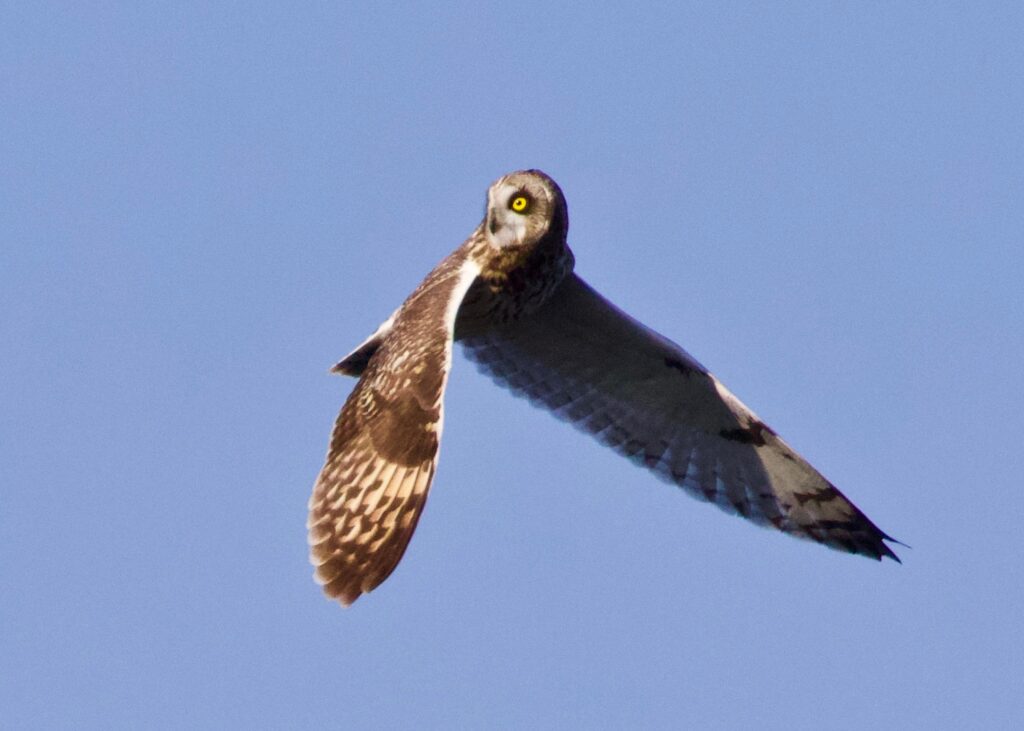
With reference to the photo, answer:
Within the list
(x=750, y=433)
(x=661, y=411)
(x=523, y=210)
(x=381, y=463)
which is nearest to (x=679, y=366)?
(x=661, y=411)

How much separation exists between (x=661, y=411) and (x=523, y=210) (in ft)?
5.95

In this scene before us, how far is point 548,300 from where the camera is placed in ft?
34.7

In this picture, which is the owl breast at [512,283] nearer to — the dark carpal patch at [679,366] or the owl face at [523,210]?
the owl face at [523,210]

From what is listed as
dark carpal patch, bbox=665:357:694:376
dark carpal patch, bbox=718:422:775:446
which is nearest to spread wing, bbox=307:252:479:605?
dark carpal patch, bbox=665:357:694:376

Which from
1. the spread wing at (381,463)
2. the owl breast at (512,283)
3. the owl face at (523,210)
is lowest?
the spread wing at (381,463)

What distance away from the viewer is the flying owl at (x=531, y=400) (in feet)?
27.0

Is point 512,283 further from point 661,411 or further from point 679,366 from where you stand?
point 661,411

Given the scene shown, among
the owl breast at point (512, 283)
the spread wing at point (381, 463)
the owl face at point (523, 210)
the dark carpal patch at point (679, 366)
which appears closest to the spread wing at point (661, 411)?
the dark carpal patch at point (679, 366)

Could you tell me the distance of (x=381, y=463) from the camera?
8352 mm

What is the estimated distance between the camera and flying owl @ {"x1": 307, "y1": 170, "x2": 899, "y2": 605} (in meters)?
8.23

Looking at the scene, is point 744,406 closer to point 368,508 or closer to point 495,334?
point 495,334

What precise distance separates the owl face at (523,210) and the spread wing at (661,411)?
0.84 metres

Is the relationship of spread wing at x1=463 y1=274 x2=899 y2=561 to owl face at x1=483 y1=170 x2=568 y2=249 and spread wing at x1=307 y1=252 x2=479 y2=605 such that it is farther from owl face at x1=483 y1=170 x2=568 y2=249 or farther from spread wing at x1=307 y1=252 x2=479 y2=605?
spread wing at x1=307 y1=252 x2=479 y2=605

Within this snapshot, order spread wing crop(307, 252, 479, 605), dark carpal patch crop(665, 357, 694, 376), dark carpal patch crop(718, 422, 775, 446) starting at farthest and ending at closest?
dark carpal patch crop(718, 422, 775, 446), dark carpal patch crop(665, 357, 694, 376), spread wing crop(307, 252, 479, 605)
